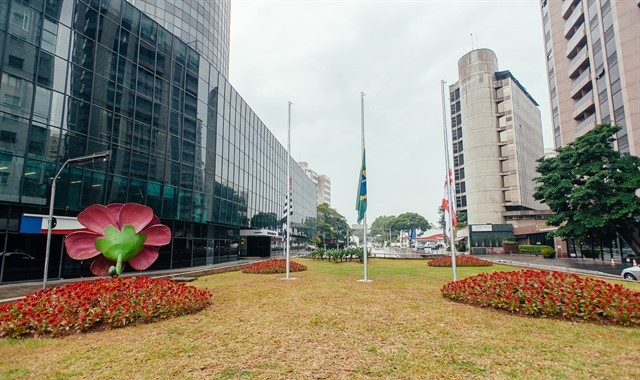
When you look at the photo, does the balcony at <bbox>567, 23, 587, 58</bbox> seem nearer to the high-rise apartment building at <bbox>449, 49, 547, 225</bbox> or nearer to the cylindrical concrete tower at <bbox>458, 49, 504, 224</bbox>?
the high-rise apartment building at <bbox>449, 49, 547, 225</bbox>

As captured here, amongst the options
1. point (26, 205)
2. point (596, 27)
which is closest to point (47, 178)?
point (26, 205)

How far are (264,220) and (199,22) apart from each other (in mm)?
Answer: 30914

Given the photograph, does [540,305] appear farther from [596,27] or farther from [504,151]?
[504,151]

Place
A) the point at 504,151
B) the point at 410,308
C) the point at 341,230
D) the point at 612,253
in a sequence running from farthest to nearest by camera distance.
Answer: the point at 341,230 < the point at 504,151 < the point at 612,253 < the point at 410,308

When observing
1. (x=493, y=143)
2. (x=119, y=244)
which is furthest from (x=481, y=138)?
(x=119, y=244)

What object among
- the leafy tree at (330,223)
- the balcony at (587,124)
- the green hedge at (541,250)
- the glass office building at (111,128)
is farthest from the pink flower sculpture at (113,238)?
the leafy tree at (330,223)

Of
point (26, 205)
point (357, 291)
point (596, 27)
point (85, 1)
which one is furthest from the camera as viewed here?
point (596, 27)

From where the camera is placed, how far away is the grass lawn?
5500 mm

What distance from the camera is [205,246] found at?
3372cm

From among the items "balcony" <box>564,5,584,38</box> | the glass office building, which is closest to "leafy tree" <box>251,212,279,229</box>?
the glass office building

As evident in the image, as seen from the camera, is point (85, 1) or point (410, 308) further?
point (85, 1)

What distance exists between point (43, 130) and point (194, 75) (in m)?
15.3

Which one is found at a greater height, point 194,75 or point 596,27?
point 596,27

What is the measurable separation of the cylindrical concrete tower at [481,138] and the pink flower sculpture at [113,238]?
6296 centimetres
